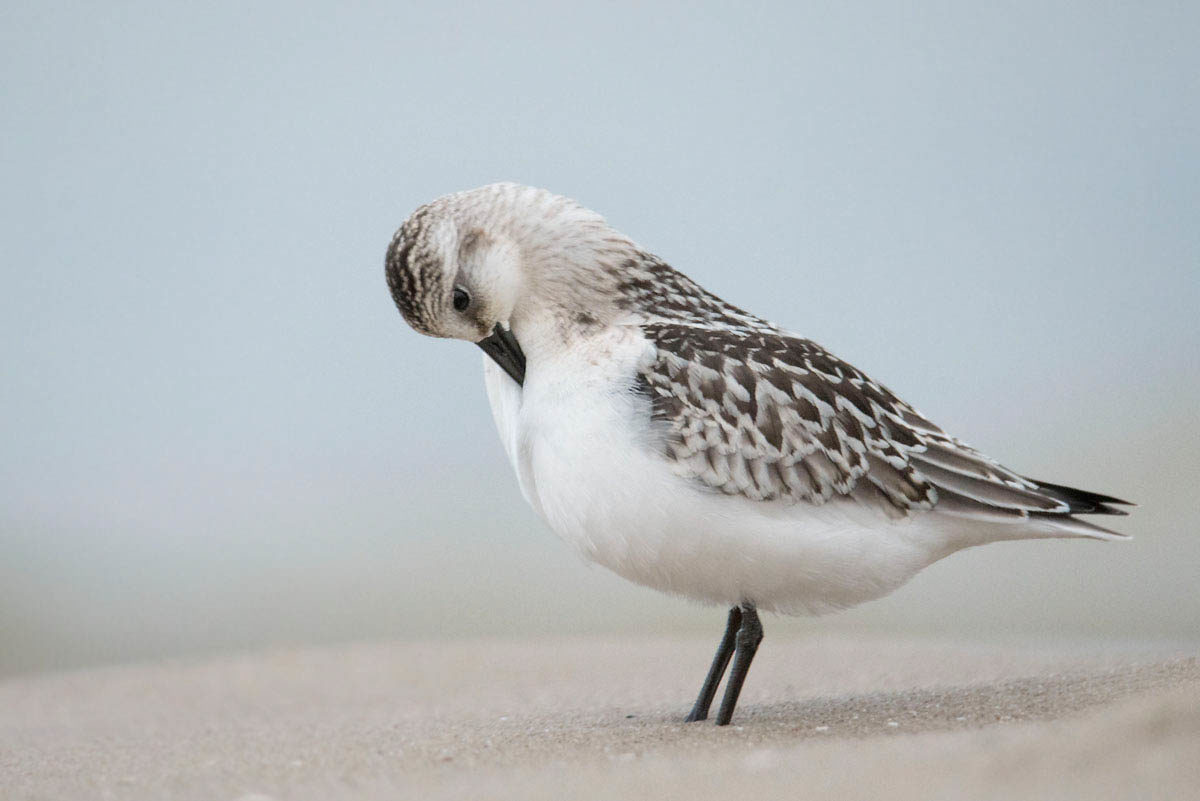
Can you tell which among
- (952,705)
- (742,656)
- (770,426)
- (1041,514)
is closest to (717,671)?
(742,656)

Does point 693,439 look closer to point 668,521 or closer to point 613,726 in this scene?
point 668,521

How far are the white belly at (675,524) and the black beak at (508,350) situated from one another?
260 millimetres

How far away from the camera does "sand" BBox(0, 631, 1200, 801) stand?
3750 mm

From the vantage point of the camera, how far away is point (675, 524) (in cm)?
472

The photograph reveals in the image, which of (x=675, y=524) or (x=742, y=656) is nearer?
(x=675, y=524)

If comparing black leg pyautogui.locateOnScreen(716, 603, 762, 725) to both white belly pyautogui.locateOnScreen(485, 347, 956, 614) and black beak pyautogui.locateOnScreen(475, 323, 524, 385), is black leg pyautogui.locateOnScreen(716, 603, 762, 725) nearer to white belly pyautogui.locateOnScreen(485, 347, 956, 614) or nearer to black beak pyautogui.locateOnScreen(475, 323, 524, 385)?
white belly pyautogui.locateOnScreen(485, 347, 956, 614)

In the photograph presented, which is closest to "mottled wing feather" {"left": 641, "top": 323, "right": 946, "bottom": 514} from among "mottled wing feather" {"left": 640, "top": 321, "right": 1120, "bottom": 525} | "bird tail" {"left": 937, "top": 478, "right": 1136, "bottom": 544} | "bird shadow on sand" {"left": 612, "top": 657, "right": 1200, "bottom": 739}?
"mottled wing feather" {"left": 640, "top": 321, "right": 1120, "bottom": 525}

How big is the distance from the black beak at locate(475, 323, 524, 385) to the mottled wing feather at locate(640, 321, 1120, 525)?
0.53m

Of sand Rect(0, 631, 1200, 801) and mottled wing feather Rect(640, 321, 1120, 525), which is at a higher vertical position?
mottled wing feather Rect(640, 321, 1120, 525)

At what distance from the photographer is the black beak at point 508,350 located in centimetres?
525

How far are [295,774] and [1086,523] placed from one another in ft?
9.32

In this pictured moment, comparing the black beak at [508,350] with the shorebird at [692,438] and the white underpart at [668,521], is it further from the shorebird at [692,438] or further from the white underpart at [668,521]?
the white underpart at [668,521]

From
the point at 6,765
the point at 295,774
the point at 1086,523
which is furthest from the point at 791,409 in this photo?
the point at 6,765

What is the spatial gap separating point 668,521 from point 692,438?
29cm
